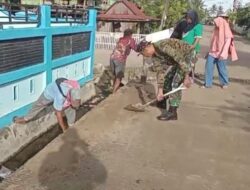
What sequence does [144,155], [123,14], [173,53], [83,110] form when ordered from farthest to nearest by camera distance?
[123,14] → [83,110] → [173,53] → [144,155]

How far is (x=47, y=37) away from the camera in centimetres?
693

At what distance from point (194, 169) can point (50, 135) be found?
3.27 metres

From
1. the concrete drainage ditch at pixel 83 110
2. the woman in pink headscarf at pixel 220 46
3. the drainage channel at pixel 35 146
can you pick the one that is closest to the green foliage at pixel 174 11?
the concrete drainage ditch at pixel 83 110

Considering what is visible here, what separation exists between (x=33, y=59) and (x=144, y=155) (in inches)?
112

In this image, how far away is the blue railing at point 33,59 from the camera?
19.0 ft

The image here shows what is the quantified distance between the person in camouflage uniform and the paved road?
33cm

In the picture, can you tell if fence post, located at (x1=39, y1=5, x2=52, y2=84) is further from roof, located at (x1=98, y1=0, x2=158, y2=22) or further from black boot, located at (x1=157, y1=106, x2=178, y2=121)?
roof, located at (x1=98, y1=0, x2=158, y2=22)

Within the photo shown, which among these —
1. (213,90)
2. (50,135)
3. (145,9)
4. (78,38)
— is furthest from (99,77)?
(145,9)

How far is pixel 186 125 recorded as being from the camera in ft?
19.1

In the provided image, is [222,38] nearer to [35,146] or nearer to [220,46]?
[220,46]

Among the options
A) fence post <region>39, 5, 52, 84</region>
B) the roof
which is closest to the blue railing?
fence post <region>39, 5, 52, 84</region>

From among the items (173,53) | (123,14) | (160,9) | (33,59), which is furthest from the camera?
(160,9)

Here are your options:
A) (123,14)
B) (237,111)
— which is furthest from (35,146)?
(123,14)

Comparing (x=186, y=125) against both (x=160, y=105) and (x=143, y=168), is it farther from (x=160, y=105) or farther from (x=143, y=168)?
(x=143, y=168)
